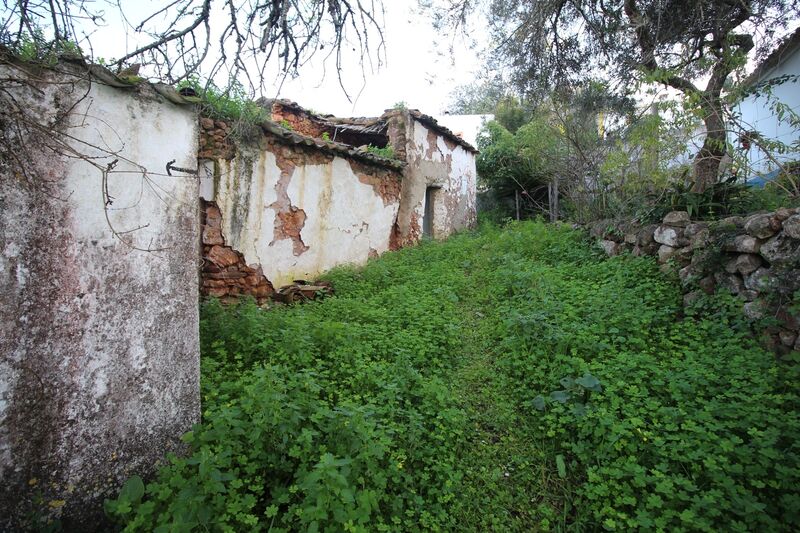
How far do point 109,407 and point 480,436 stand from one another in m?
2.50

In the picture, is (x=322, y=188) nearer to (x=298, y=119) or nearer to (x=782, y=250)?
(x=298, y=119)

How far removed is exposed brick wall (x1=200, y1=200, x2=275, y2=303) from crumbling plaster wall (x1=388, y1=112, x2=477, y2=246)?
14.8 feet

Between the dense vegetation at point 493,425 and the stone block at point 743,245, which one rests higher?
the stone block at point 743,245

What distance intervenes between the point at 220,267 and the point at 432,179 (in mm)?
7143

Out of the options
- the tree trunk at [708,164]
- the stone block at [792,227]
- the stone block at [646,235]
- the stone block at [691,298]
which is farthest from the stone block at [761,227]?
the tree trunk at [708,164]

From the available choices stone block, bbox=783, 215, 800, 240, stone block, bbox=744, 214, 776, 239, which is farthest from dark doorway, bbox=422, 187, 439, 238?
stone block, bbox=783, 215, 800, 240

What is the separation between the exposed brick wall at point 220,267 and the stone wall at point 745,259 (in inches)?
215

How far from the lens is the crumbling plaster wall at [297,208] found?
5656 millimetres

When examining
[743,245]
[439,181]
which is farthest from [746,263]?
[439,181]

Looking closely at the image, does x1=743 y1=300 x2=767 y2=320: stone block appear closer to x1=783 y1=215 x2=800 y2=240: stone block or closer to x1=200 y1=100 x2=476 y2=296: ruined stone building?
x1=783 y1=215 x2=800 y2=240: stone block

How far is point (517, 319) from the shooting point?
4.50 m

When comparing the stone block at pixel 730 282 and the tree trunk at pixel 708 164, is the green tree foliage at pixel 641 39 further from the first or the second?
the stone block at pixel 730 282

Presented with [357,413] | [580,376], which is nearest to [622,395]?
[580,376]

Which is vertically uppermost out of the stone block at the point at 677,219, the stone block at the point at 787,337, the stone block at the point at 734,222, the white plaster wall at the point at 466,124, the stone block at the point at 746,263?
the white plaster wall at the point at 466,124
